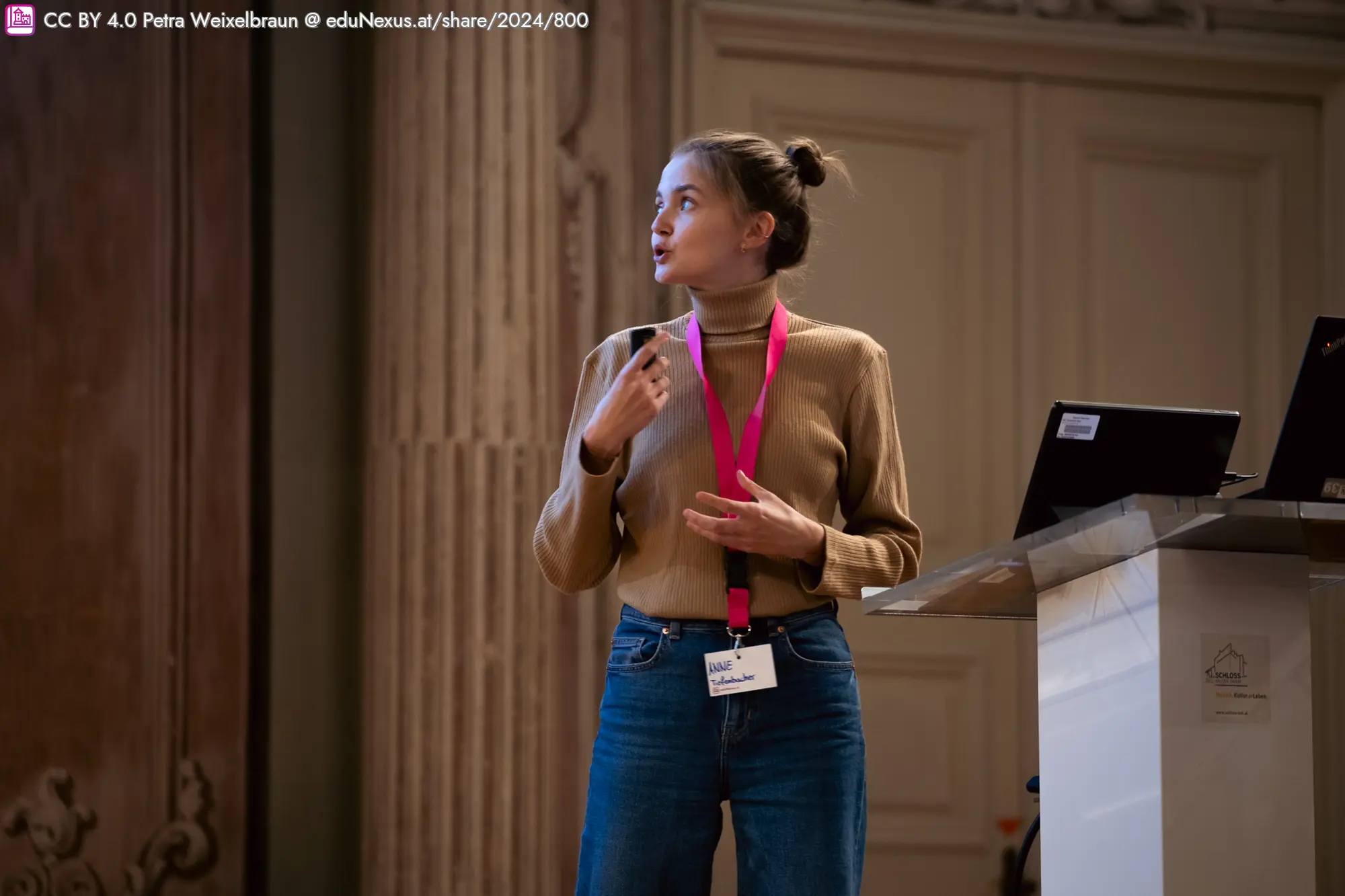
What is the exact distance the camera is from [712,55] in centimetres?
414

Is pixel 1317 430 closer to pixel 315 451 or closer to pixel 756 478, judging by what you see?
pixel 756 478

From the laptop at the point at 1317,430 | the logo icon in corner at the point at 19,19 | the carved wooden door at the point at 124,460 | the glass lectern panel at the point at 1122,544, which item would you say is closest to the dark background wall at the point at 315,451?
the carved wooden door at the point at 124,460

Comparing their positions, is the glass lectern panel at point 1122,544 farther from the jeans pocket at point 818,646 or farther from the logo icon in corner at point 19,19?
the logo icon in corner at point 19,19

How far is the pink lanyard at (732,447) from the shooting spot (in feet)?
5.87

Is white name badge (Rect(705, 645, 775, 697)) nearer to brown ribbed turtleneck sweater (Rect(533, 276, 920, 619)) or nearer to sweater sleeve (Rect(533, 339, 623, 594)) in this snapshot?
brown ribbed turtleneck sweater (Rect(533, 276, 920, 619))

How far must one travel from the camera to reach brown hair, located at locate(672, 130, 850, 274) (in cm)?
199

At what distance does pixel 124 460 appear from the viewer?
3.59 meters

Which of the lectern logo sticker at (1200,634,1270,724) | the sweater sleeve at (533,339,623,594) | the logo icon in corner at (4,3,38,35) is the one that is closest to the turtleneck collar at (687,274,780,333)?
the sweater sleeve at (533,339,623,594)

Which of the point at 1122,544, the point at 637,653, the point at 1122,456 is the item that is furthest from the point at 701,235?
the point at 1122,544

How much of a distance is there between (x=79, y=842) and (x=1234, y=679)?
300cm

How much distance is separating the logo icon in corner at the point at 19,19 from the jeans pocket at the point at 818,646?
2892mm

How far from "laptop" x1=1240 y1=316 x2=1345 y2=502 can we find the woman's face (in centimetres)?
78

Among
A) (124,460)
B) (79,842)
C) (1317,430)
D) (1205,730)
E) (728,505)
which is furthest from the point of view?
(124,460)

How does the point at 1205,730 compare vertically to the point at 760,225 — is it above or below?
below
